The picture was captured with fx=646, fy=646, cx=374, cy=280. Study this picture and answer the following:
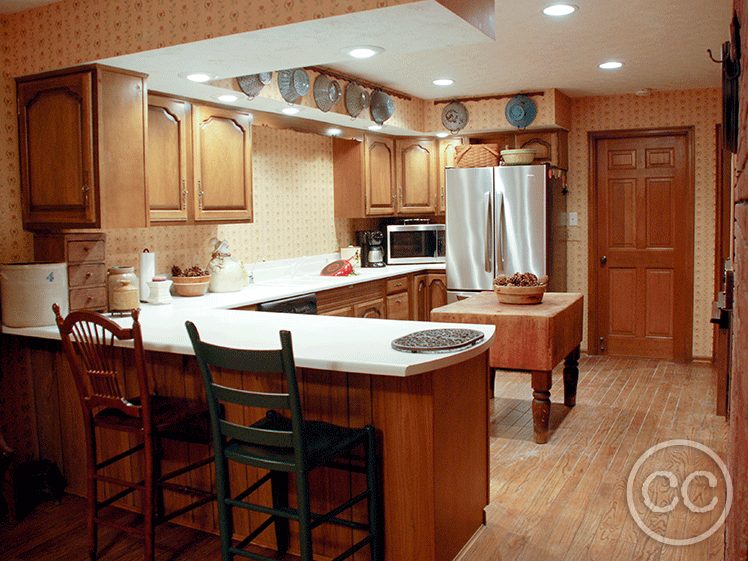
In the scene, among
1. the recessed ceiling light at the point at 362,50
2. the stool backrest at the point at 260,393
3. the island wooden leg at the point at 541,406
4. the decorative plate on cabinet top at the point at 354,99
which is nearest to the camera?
the stool backrest at the point at 260,393

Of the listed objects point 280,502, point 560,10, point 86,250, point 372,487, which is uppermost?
point 560,10

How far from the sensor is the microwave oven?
19.4 ft

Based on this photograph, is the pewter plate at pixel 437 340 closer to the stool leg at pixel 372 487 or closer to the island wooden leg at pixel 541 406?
the stool leg at pixel 372 487

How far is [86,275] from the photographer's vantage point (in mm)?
3117

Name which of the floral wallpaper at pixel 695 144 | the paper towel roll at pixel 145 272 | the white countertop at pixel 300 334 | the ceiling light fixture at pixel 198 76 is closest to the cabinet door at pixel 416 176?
the floral wallpaper at pixel 695 144

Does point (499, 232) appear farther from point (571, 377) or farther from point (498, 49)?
point (498, 49)

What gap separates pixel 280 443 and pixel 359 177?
3809mm

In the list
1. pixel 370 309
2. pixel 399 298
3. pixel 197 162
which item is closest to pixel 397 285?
pixel 399 298

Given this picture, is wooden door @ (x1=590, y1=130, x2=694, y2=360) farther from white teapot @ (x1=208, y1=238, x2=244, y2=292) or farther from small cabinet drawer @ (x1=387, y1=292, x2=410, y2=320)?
white teapot @ (x1=208, y1=238, x2=244, y2=292)

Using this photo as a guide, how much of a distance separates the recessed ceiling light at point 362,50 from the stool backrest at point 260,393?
1.40m

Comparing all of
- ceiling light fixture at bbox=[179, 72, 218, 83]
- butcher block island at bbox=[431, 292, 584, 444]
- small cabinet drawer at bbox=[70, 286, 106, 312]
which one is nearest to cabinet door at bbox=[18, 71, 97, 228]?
small cabinet drawer at bbox=[70, 286, 106, 312]

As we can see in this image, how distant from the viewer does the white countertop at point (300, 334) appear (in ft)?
6.81

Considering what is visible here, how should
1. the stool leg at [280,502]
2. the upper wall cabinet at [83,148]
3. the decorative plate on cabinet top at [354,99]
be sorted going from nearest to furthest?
the stool leg at [280,502] < the upper wall cabinet at [83,148] < the decorative plate on cabinet top at [354,99]

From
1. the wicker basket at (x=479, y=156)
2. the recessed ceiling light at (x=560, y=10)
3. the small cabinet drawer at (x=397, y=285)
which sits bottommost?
the small cabinet drawer at (x=397, y=285)
